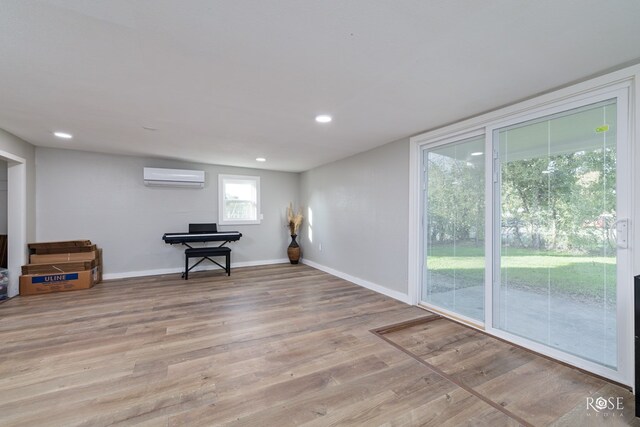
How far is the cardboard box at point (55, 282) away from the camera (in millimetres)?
3744

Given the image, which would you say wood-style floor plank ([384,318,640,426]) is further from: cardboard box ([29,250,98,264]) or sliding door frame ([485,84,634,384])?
cardboard box ([29,250,98,264])

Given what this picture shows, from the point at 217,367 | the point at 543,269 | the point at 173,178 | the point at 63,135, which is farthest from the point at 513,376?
the point at 63,135

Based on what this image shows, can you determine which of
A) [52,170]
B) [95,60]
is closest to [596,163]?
[95,60]

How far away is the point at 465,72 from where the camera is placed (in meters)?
1.93

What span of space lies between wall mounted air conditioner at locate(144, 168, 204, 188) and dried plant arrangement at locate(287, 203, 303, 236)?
202 cm

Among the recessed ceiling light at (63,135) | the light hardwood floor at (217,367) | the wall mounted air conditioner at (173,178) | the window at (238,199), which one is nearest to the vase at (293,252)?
the window at (238,199)

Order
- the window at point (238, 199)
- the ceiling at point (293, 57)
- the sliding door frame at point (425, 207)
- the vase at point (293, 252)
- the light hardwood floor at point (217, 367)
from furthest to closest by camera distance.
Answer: the vase at point (293, 252) < the window at point (238, 199) < the sliding door frame at point (425, 207) < the light hardwood floor at point (217, 367) < the ceiling at point (293, 57)

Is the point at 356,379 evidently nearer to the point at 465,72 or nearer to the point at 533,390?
the point at 533,390

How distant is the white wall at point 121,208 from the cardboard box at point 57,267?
611 millimetres

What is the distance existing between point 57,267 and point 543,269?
6.09 metres

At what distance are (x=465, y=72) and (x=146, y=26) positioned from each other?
208 cm

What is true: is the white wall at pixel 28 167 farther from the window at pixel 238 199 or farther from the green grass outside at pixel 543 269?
the green grass outside at pixel 543 269

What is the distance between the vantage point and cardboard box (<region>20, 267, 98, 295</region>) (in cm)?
374

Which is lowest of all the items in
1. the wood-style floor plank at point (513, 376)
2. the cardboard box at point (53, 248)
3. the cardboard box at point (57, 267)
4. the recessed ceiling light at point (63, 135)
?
the wood-style floor plank at point (513, 376)
